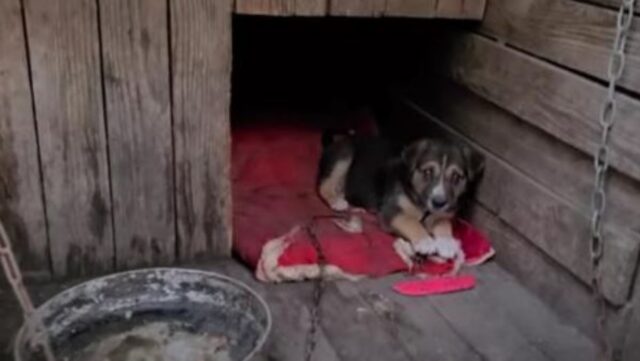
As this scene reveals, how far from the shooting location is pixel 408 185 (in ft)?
9.60

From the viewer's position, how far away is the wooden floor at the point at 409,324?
2.13 meters

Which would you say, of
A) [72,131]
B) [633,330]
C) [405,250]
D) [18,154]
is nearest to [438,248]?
[405,250]

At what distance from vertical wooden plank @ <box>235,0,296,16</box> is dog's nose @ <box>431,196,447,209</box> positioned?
922 millimetres

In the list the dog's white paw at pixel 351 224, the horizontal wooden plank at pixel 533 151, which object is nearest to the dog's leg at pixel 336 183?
the dog's white paw at pixel 351 224

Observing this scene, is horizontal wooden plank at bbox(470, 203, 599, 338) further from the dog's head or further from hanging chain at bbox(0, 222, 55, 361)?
hanging chain at bbox(0, 222, 55, 361)

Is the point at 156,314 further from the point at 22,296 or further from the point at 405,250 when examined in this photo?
the point at 405,250

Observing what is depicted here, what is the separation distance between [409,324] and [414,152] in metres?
0.83

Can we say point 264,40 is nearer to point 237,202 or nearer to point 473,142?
point 237,202

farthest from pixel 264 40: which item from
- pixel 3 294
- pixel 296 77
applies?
pixel 3 294

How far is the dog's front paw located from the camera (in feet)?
8.70

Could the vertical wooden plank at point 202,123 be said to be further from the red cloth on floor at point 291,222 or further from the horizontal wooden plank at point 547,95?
the horizontal wooden plank at point 547,95

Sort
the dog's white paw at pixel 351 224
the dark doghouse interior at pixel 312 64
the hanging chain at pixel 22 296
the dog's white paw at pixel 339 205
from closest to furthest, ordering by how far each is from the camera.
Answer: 1. the hanging chain at pixel 22 296
2. the dog's white paw at pixel 351 224
3. the dog's white paw at pixel 339 205
4. the dark doghouse interior at pixel 312 64

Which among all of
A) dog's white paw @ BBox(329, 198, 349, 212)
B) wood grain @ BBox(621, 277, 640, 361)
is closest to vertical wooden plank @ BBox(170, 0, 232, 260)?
dog's white paw @ BBox(329, 198, 349, 212)

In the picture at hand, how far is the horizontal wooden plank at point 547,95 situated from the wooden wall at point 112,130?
99cm
